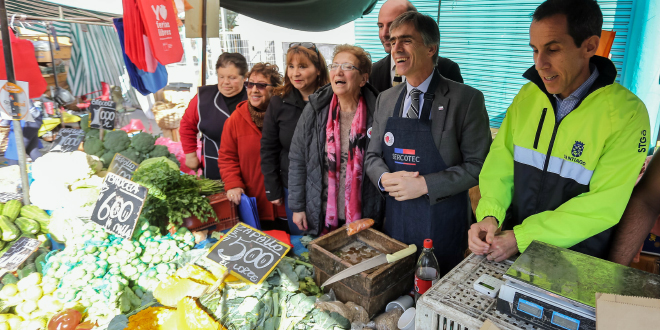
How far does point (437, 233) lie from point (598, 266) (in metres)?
1.04

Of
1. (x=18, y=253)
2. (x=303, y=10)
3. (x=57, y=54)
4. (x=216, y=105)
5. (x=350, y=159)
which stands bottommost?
(x=18, y=253)

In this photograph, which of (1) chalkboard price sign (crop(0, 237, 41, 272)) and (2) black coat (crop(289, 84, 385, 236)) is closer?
(1) chalkboard price sign (crop(0, 237, 41, 272))

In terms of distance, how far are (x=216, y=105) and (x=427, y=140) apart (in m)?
2.12

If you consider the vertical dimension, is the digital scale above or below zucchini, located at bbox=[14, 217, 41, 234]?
above

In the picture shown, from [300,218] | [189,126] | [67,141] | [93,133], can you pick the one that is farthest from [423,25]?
[93,133]

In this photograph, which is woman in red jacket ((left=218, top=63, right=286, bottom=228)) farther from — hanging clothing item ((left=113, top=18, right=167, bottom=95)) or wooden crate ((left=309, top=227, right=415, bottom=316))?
hanging clothing item ((left=113, top=18, right=167, bottom=95))

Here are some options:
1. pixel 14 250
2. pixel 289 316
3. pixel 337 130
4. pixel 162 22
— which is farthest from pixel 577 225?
pixel 162 22

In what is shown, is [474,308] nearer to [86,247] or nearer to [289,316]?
[289,316]

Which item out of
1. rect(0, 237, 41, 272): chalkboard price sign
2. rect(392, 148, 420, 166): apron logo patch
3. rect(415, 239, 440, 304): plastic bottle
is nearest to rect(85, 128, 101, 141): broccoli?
rect(0, 237, 41, 272): chalkboard price sign

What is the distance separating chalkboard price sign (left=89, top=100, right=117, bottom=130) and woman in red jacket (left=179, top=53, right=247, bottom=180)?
108cm

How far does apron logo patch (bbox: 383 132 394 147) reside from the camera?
79.6 inches

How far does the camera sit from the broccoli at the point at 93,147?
3.68 meters

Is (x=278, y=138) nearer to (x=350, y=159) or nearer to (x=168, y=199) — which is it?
(x=350, y=159)

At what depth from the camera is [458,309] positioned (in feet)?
3.28
